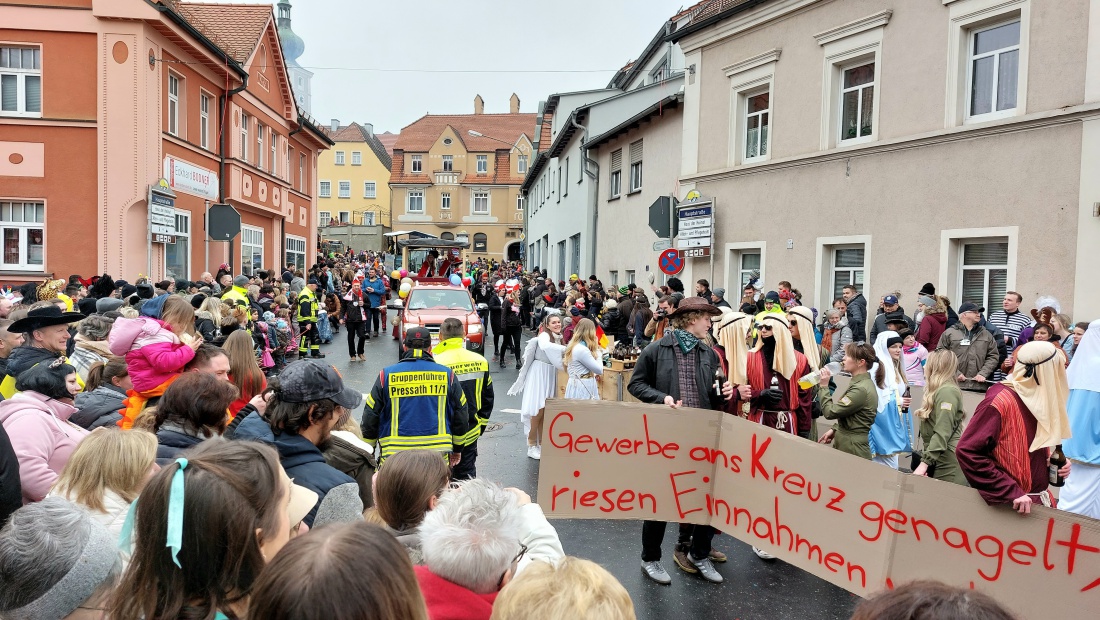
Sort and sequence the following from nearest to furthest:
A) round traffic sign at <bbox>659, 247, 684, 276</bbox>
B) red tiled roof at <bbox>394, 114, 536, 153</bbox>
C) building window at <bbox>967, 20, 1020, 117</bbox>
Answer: building window at <bbox>967, 20, 1020, 117</bbox> → round traffic sign at <bbox>659, 247, 684, 276</bbox> → red tiled roof at <bbox>394, 114, 536, 153</bbox>

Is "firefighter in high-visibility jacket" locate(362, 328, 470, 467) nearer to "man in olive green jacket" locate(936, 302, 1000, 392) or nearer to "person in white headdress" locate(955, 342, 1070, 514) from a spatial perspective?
"person in white headdress" locate(955, 342, 1070, 514)

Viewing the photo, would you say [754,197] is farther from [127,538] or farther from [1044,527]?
[127,538]

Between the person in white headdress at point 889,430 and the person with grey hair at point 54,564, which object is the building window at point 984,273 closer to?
the person in white headdress at point 889,430

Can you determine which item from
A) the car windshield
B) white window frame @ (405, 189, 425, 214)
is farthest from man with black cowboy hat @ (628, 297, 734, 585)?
white window frame @ (405, 189, 425, 214)

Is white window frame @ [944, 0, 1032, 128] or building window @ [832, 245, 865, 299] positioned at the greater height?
white window frame @ [944, 0, 1032, 128]

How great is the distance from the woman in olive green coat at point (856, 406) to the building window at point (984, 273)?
7292 mm

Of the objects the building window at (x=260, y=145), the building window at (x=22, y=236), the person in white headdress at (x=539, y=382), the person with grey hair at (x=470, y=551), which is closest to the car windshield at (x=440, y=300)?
the building window at (x=22, y=236)

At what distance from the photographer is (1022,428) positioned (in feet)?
14.2

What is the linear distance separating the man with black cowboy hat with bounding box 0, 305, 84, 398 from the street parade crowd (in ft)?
0.05

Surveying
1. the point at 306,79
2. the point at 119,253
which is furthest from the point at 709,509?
the point at 306,79

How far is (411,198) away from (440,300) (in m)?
60.8

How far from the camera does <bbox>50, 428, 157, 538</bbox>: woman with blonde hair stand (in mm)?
3041

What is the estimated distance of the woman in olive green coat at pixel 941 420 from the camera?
18.1ft

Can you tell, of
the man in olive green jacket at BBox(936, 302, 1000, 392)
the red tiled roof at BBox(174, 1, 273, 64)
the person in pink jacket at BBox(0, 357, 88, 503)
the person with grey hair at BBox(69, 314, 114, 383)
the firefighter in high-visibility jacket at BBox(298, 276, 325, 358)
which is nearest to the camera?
the person in pink jacket at BBox(0, 357, 88, 503)
